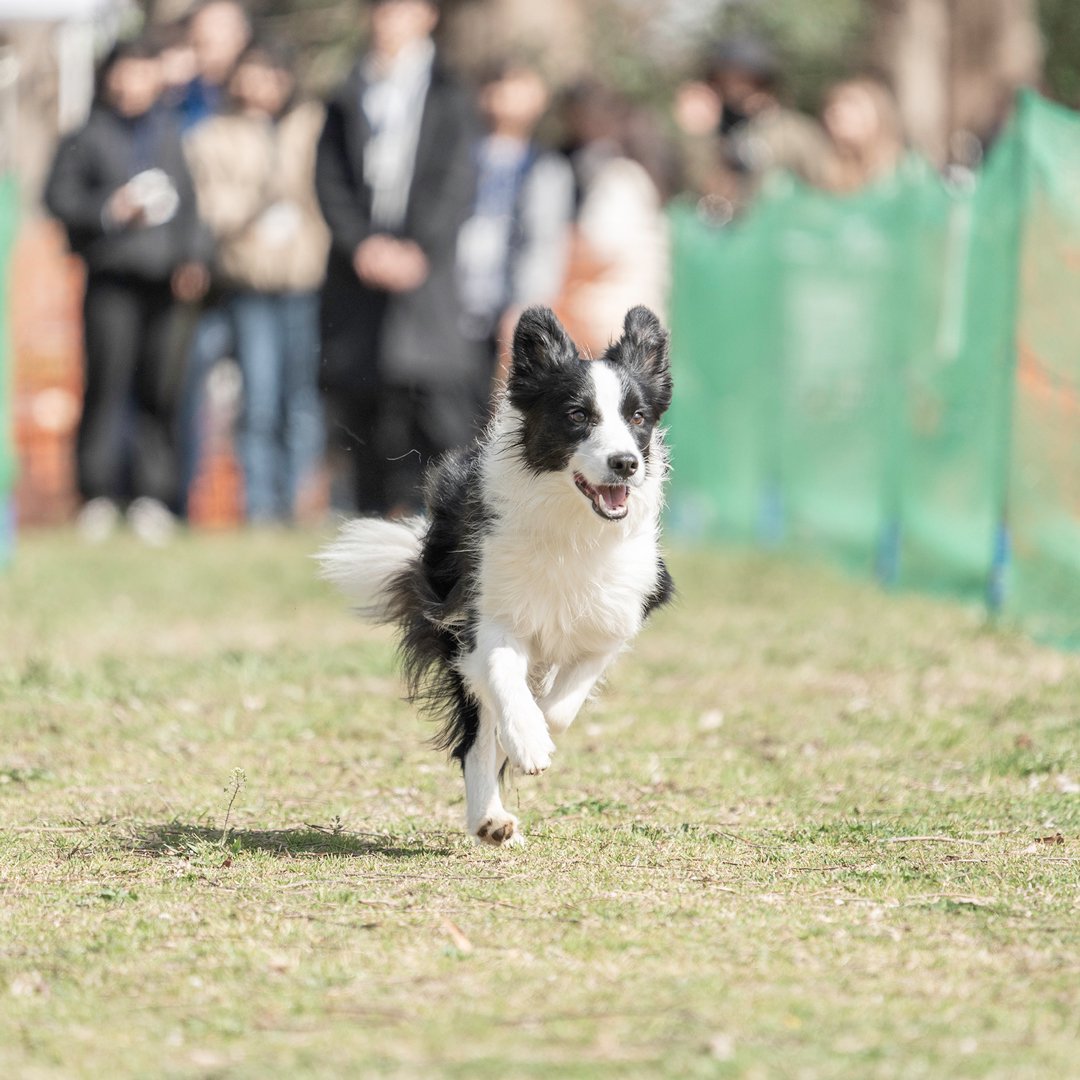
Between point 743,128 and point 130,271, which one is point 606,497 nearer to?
point 130,271

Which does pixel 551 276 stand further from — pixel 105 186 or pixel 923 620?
pixel 923 620

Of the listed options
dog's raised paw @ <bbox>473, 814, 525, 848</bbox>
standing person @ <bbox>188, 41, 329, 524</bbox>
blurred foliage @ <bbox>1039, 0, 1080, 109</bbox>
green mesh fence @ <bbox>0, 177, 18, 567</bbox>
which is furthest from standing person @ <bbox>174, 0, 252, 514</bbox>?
blurred foliage @ <bbox>1039, 0, 1080, 109</bbox>

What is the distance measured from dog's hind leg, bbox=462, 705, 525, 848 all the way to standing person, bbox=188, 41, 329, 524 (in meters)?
9.15

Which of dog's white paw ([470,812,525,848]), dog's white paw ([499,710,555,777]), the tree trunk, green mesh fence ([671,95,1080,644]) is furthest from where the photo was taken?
the tree trunk

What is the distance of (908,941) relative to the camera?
4.82m

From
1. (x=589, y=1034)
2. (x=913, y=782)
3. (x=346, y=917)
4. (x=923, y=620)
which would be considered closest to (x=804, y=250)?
(x=923, y=620)

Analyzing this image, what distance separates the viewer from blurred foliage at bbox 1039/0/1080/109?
1379 inches

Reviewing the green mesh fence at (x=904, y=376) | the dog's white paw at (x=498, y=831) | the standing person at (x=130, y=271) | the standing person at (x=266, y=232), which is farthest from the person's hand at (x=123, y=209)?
the dog's white paw at (x=498, y=831)

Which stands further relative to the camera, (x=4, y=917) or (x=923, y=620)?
(x=923, y=620)

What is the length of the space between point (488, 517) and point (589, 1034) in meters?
2.36

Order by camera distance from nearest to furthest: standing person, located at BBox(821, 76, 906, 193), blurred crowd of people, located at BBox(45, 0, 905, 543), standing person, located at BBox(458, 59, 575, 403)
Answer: blurred crowd of people, located at BBox(45, 0, 905, 543)
standing person, located at BBox(458, 59, 575, 403)
standing person, located at BBox(821, 76, 906, 193)

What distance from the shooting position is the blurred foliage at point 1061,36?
115 ft

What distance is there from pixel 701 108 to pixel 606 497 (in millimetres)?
9892

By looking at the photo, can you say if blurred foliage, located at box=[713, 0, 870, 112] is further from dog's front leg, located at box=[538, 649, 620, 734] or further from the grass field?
dog's front leg, located at box=[538, 649, 620, 734]
